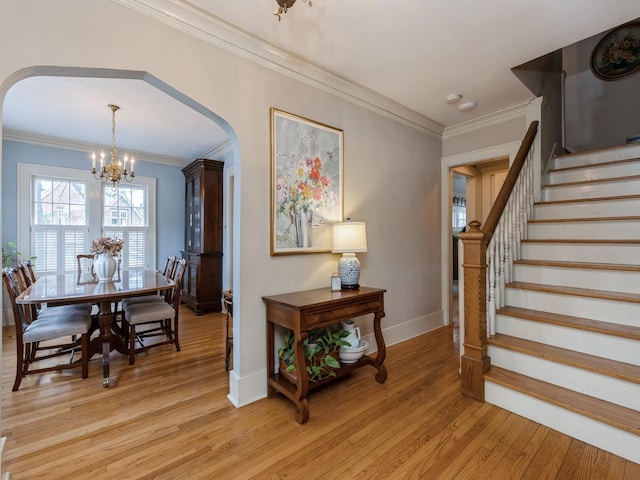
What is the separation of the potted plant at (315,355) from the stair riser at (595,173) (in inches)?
120

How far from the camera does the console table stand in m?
1.96

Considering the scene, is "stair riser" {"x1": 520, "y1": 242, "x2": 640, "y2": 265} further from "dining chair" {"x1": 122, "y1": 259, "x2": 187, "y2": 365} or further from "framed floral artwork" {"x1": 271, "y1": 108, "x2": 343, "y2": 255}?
"dining chair" {"x1": 122, "y1": 259, "x2": 187, "y2": 365}

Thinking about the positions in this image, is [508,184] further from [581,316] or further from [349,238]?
[349,238]

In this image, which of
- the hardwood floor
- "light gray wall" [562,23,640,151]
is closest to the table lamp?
the hardwood floor

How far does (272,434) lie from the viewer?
183cm

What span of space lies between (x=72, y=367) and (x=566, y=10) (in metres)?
4.64

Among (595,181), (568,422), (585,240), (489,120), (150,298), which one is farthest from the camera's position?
(489,120)

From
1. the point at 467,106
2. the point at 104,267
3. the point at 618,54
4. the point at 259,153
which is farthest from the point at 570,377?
the point at 618,54

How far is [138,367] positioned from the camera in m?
2.76

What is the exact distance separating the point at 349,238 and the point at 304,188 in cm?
58

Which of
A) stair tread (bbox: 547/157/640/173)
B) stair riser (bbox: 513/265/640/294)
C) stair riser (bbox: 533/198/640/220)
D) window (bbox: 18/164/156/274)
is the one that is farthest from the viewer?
window (bbox: 18/164/156/274)

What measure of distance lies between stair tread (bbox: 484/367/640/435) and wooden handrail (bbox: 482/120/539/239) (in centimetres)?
104

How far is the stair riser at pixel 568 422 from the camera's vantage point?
5.21 feet

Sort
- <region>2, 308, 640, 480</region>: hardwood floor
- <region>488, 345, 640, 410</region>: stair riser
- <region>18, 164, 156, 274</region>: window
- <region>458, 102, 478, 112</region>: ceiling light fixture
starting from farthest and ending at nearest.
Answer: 1. <region>18, 164, 156, 274</region>: window
2. <region>458, 102, 478, 112</region>: ceiling light fixture
3. <region>488, 345, 640, 410</region>: stair riser
4. <region>2, 308, 640, 480</region>: hardwood floor
